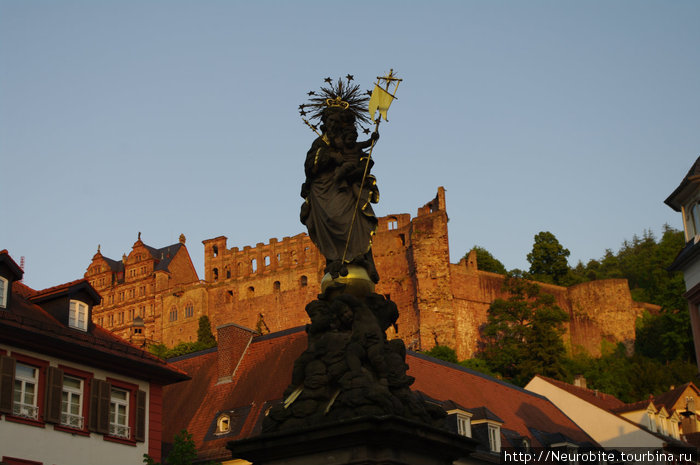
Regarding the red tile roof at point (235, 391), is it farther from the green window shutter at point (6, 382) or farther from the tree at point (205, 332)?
the tree at point (205, 332)

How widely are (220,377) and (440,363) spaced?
768 centimetres

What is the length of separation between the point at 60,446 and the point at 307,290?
3276 inches

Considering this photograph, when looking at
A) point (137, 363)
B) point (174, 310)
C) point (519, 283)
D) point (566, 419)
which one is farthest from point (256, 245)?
point (137, 363)

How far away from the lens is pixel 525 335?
261 feet

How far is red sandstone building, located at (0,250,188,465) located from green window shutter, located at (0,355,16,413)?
0.02 metres

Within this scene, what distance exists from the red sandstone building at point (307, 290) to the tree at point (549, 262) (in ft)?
13.0

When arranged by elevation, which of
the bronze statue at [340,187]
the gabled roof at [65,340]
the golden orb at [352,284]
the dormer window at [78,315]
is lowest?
the golden orb at [352,284]

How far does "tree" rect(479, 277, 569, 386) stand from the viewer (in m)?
74.7

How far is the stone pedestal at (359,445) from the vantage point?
7879mm

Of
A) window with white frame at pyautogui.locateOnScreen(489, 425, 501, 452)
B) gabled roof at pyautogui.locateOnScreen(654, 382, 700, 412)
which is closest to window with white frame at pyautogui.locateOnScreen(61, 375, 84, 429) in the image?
window with white frame at pyautogui.locateOnScreen(489, 425, 501, 452)

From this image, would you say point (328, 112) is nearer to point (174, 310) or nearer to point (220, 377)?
point (220, 377)

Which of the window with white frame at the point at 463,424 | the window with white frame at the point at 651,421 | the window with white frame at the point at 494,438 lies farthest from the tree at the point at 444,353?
the window with white frame at the point at 463,424

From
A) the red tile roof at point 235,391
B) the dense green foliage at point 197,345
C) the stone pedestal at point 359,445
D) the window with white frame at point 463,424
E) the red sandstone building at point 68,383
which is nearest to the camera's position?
the stone pedestal at point 359,445

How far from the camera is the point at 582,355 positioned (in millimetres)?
91000
